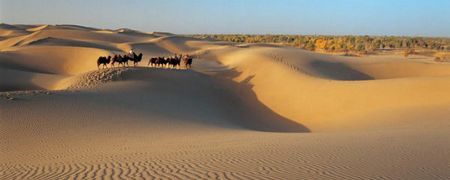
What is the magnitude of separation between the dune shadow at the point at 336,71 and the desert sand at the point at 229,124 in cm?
21

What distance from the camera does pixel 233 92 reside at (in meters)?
26.6

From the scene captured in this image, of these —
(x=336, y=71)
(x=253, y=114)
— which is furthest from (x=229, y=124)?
(x=336, y=71)

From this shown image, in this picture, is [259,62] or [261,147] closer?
[261,147]

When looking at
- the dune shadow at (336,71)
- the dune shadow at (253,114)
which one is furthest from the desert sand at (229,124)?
the dune shadow at (336,71)

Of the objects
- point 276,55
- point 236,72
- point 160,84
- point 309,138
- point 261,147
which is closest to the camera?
point 261,147

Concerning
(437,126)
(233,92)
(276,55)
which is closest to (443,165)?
(437,126)

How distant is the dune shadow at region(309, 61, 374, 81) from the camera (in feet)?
113

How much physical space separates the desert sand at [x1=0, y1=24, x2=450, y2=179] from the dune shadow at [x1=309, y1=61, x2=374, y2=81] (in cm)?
21

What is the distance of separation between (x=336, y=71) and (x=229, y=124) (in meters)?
19.5

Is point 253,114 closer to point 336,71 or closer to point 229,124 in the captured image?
point 229,124

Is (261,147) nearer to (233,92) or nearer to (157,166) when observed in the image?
(157,166)

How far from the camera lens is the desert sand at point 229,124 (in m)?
9.14

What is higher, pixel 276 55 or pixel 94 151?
pixel 276 55

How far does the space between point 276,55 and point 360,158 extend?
101 feet
